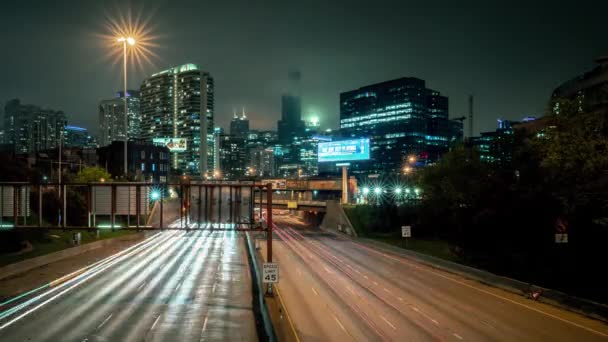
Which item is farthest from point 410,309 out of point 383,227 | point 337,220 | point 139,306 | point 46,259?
point 337,220

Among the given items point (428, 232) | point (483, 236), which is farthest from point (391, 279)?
point (428, 232)

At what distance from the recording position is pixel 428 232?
221ft

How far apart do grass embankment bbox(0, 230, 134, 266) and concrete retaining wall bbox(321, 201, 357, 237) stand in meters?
37.1

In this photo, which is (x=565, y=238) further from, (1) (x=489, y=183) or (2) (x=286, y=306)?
(2) (x=286, y=306)

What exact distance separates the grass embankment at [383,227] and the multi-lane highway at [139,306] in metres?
25.0

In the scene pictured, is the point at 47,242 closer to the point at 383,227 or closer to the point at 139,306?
the point at 139,306

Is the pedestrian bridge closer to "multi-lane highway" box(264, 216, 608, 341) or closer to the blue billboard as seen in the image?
the blue billboard

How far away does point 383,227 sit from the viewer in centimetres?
7338

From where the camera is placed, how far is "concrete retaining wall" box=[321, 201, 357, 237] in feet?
256

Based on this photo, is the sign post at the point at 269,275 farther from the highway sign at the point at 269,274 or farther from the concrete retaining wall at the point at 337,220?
the concrete retaining wall at the point at 337,220

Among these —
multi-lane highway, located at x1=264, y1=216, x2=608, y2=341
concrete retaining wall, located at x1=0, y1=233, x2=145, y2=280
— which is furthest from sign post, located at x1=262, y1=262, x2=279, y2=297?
concrete retaining wall, located at x1=0, y1=233, x2=145, y2=280

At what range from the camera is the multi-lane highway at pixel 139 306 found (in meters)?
21.5

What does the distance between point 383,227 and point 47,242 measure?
155ft

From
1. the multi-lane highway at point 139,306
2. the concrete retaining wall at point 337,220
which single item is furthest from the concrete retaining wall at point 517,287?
the concrete retaining wall at point 337,220
